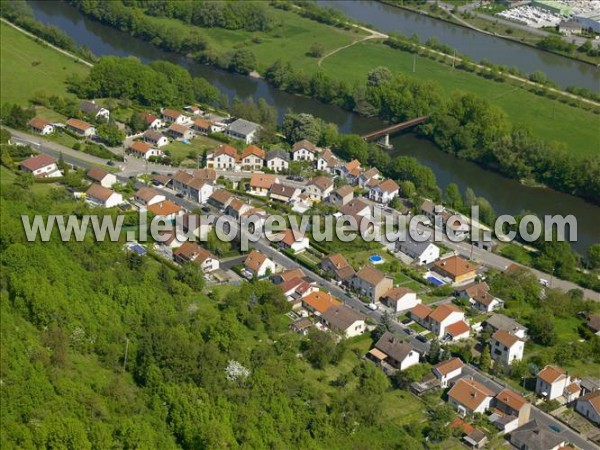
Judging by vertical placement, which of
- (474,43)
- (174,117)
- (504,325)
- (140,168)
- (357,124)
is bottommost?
(357,124)

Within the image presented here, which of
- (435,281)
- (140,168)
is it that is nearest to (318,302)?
(435,281)

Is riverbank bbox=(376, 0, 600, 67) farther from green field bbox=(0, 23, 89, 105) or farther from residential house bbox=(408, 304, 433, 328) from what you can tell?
residential house bbox=(408, 304, 433, 328)

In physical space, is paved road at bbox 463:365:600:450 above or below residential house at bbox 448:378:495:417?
below

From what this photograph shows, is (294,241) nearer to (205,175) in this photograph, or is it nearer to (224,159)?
(205,175)

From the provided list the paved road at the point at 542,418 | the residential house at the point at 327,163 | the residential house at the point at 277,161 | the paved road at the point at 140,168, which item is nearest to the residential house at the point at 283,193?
the paved road at the point at 140,168

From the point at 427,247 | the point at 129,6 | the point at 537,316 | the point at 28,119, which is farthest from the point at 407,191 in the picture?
the point at 129,6

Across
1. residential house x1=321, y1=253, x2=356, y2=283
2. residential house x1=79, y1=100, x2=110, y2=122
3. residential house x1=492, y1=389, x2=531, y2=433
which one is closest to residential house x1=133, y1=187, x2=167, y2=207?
residential house x1=321, y1=253, x2=356, y2=283
